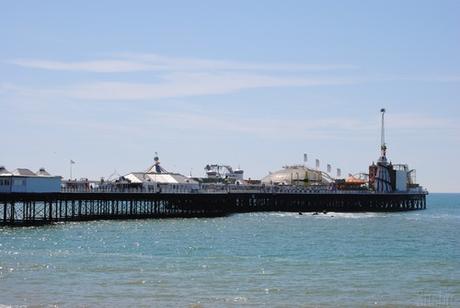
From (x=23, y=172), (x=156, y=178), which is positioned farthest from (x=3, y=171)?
(x=156, y=178)

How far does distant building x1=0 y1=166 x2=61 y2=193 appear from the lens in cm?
8225

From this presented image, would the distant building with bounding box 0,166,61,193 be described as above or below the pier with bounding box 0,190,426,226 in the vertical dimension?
above

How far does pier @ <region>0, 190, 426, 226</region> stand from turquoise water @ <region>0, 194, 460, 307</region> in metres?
4.84

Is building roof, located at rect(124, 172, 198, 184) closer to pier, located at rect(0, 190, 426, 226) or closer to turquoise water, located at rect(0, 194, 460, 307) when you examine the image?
pier, located at rect(0, 190, 426, 226)

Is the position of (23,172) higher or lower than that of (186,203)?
higher

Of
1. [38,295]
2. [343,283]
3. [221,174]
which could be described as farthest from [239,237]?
[221,174]

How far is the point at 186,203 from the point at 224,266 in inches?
2480

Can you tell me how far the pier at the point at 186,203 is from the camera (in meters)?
87.2

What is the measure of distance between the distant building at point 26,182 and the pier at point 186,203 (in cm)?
83

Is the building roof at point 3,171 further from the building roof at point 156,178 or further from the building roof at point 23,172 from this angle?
the building roof at point 156,178

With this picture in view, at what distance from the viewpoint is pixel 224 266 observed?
1997 inches

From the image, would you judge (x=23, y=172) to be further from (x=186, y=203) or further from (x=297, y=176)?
(x=297, y=176)

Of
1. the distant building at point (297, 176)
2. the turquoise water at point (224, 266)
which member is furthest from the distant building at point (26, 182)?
the distant building at point (297, 176)

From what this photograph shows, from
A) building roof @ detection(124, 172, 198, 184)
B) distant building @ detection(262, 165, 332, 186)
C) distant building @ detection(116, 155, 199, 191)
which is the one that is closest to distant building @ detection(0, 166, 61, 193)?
distant building @ detection(116, 155, 199, 191)
